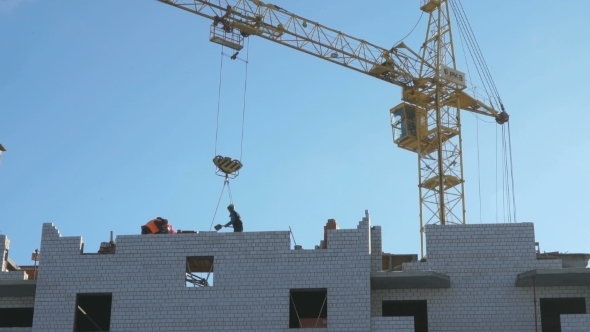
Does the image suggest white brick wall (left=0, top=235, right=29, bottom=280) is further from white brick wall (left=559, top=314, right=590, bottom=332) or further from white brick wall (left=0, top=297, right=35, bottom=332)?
white brick wall (left=559, top=314, right=590, bottom=332)

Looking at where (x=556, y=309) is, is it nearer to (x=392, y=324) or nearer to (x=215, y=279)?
(x=392, y=324)

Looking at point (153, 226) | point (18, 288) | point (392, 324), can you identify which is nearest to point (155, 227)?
point (153, 226)

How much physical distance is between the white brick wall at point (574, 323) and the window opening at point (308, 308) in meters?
6.59

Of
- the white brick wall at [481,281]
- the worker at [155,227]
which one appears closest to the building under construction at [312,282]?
the white brick wall at [481,281]

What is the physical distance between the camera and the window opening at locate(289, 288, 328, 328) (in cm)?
3008

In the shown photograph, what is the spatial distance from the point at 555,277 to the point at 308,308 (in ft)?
25.2

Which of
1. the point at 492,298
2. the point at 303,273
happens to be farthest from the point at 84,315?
the point at 492,298

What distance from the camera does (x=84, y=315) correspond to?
31641 millimetres

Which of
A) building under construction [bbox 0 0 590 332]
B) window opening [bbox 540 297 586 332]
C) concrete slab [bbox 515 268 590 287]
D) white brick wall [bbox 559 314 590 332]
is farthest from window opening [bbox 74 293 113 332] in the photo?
white brick wall [bbox 559 314 590 332]

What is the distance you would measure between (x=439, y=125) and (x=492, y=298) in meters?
30.0

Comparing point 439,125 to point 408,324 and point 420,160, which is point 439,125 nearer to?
point 420,160

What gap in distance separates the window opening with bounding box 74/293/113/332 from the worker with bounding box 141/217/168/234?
7.54ft

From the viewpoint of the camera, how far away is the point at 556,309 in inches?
1216

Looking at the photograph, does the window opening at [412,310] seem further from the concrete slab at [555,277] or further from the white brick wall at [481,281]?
the concrete slab at [555,277]
